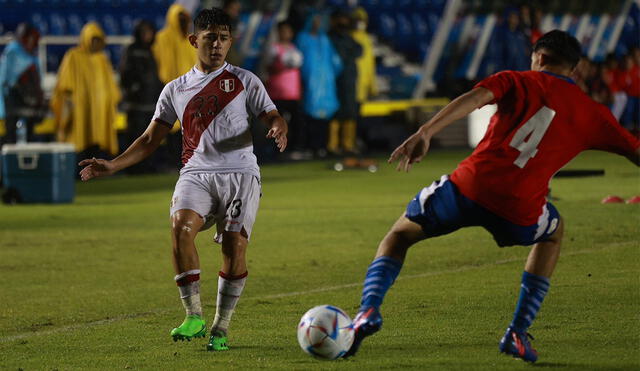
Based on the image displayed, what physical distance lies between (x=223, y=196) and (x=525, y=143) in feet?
5.80

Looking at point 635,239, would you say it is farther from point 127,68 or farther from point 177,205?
point 127,68

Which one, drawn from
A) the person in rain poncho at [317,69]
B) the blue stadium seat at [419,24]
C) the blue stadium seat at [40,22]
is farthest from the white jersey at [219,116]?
the blue stadium seat at [419,24]

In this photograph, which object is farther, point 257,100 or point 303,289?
point 303,289

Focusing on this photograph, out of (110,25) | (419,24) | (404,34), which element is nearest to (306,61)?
(110,25)

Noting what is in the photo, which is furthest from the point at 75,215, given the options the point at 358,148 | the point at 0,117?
the point at 358,148

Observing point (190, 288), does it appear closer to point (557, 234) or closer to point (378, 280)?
point (378, 280)

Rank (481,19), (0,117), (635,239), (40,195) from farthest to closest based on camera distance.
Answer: (481,19), (0,117), (40,195), (635,239)

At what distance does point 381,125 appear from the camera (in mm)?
26953

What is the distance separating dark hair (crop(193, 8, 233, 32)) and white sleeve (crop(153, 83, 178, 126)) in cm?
37

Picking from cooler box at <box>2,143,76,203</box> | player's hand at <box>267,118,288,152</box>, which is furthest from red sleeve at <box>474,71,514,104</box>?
cooler box at <box>2,143,76,203</box>

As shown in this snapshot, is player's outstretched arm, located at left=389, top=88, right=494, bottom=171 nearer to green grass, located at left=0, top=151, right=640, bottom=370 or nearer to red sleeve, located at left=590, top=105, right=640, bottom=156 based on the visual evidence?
red sleeve, located at left=590, top=105, right=640, bottom=156

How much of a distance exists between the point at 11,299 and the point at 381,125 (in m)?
17.9

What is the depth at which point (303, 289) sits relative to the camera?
9.62m

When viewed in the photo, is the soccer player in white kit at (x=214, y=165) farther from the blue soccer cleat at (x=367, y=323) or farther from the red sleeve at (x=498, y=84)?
the red sleeve at (x=498, y=84)
